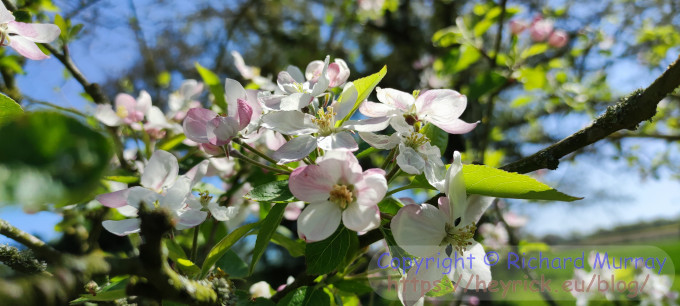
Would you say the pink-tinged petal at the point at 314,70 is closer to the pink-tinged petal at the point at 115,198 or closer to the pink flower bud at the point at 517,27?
the pink-tinged petal at the point at 115,198

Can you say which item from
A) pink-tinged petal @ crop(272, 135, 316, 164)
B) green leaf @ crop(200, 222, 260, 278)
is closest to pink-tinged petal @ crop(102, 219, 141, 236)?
green leaf @ crop(200, 222, 260, 278)

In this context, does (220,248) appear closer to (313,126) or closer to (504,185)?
(313,126)

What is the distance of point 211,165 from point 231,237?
1.15 ft

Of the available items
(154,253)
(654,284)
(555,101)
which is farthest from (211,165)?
(654,284)

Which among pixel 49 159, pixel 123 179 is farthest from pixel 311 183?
pixel 123 179

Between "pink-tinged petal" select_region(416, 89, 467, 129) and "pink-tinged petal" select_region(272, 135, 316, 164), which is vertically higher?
"pink-tinged petal" select_region(416, 89, 467, 129)

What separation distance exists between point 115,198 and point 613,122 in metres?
0.67

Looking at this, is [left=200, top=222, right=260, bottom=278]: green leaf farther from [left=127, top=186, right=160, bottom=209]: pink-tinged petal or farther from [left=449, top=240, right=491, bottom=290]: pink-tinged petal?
[left=449, top=240, right=491, bottom=290]: pink-tinged petal

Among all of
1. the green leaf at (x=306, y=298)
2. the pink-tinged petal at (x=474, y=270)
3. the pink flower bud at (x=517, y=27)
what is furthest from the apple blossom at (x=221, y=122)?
the pink flower bud at (x=517, y=27)

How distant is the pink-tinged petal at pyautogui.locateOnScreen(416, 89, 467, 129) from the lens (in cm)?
63

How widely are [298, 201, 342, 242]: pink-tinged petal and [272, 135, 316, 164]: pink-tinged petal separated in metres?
0.07

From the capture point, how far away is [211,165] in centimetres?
91

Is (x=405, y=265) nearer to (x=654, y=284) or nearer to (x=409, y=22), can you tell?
(x=654, y=284)

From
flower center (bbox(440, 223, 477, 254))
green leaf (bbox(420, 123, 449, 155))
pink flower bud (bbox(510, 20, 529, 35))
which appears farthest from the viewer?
pink flower bud (bbox(510, 20, 529, 35))
